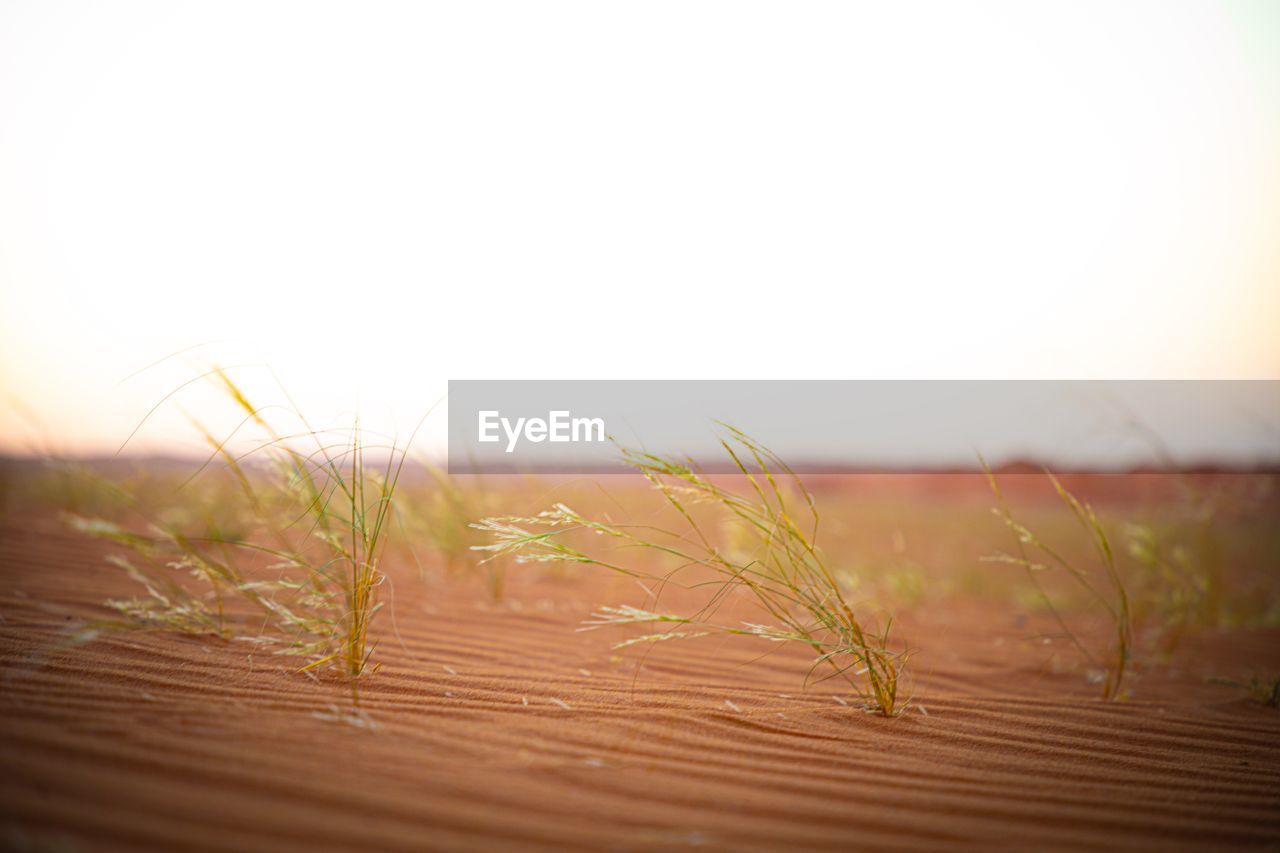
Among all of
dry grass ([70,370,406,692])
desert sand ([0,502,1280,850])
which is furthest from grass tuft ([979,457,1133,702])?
dry grass ([70,370,406,692])

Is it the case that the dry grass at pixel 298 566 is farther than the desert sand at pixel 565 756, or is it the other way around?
the dry grass at pixel 298 566

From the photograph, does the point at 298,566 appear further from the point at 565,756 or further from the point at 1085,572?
the point at 1085,572

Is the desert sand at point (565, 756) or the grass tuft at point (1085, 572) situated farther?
the grass tuft at point (1085, 572)

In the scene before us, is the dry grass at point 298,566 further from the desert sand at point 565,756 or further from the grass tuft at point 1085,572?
the grass tuft at point 1085,572

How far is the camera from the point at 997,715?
7.99ft

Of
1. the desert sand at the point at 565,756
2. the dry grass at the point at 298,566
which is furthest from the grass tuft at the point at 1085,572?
the dry grass at the point at 298,566

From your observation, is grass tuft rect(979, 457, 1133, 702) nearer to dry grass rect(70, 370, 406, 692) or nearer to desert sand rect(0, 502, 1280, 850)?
desert sand rect(0, 502, 1280, 850)

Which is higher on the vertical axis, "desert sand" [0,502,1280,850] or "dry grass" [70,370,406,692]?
"dry grass" [70,370,406,692]

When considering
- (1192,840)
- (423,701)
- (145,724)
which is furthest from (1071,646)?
(145,724)

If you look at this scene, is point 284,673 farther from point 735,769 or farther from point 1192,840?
point 1192,840

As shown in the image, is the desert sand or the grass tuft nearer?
the desert sand

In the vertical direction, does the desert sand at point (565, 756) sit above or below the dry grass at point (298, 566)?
below

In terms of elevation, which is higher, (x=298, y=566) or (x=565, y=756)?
(x=298, y=566)

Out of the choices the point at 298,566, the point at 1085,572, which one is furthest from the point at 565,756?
the point at 1085,572
